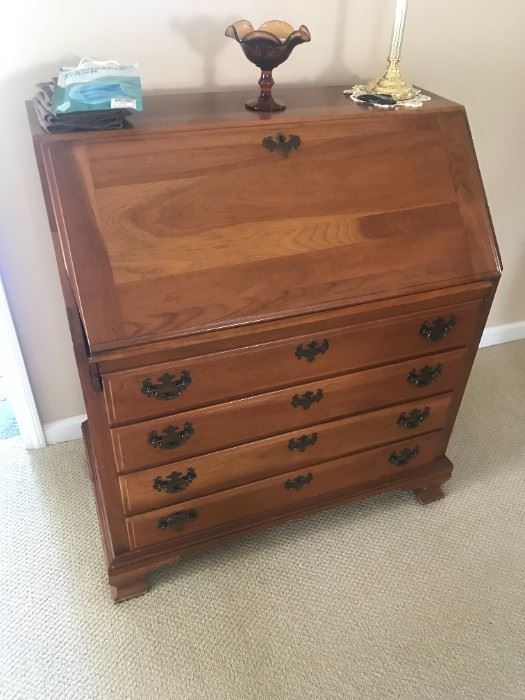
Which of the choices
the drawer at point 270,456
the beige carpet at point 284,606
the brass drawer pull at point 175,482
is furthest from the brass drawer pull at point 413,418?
the brass drawer pull at point 175,482

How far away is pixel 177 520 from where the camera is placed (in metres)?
1.35

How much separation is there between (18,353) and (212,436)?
69cm

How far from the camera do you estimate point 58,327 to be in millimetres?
1627

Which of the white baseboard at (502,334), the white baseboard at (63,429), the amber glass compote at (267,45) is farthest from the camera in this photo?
the white baseboard at (502,334)

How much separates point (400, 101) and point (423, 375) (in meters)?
0.64

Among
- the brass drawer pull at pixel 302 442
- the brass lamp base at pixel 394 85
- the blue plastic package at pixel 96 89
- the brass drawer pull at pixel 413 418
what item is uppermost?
the blue plastic package at pixel 96 89

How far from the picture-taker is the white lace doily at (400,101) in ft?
4.25

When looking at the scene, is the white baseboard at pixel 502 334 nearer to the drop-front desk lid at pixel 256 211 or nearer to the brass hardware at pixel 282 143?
the drop-front desk lid at pixel 256 211

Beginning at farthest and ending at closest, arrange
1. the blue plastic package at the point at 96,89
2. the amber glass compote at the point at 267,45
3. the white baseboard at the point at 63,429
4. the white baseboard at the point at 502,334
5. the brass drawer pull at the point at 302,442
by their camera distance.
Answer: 1. the white baseboard at the point at 502,334
2. the white baseboard at the point at 63,429
3. the brass drawer pull at the point at 302,442
4. the amber glass compote at the point at 267,45
5. the blue plastic package at the point at 96,89

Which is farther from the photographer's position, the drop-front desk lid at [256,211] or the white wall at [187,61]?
the white wall at [187,61]

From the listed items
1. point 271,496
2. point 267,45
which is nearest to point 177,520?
point 271,496

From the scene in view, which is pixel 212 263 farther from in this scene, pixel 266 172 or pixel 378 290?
pixel 378 290

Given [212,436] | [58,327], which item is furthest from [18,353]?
[212,436]

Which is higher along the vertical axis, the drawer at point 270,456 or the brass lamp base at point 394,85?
the brass lamp base at point 394,85
